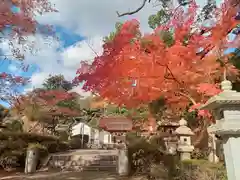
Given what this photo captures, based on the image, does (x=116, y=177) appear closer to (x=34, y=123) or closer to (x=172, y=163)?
(x=172, y=163)

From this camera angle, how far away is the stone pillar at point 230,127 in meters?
3.89

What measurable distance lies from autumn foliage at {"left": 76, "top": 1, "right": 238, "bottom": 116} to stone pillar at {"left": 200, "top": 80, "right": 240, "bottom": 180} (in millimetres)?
3189

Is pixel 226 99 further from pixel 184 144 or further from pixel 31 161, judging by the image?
pixel 31 161

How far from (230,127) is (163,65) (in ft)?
12.7

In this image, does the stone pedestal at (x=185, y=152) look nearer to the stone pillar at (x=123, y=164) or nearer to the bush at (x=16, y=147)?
the stone pillar at (x=123, y=164)

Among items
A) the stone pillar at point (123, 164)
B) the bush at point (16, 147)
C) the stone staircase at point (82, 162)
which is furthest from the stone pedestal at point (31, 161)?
the stone pillar at point (123, 164)

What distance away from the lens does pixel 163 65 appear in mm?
7484

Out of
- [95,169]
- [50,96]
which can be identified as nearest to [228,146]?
[95,169]

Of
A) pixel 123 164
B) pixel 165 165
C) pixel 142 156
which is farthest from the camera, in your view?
pixel 142 156

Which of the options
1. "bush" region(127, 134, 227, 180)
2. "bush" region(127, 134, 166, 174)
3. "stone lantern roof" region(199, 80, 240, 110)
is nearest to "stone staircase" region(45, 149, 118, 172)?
"bush" region(127, 134, 166, 174)

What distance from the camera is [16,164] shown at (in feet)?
34.0

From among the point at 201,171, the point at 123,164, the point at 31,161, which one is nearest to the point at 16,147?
the point at 31,161

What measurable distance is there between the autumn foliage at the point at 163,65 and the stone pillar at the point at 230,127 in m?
3.19

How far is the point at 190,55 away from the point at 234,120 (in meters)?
4.03
